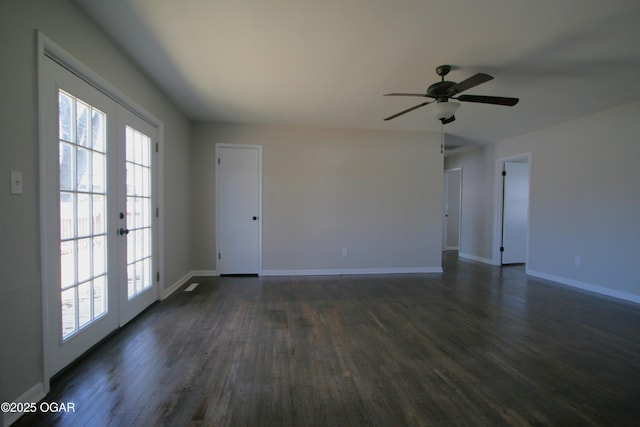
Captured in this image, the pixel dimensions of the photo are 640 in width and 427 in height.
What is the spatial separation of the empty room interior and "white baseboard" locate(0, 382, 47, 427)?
1.1 inches

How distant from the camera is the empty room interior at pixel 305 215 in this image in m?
1.51

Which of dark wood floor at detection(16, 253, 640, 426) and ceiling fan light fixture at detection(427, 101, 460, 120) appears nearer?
dark wood floor at detection(16, 253, 640, 426)

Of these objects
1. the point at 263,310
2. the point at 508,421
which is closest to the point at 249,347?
the point at 263,310

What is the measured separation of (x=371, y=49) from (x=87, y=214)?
260cm

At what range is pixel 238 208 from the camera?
4.36 meters

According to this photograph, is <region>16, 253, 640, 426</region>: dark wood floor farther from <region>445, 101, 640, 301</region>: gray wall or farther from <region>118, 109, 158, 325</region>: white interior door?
<region>445, 101, 640, 301</region>: gray wall

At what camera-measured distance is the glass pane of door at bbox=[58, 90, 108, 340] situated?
1.74 meters

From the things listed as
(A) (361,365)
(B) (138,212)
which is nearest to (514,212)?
(A) (361,365)

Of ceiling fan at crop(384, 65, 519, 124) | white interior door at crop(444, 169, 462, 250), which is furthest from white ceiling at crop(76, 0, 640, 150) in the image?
white interior door at crop(444, 169, 462, 250)

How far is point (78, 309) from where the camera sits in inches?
74.2

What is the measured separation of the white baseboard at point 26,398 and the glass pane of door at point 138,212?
3.56 ft

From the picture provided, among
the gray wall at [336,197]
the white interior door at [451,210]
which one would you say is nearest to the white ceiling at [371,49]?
the gray wall at [336,197]

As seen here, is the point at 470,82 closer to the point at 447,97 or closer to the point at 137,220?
the point at 447,97

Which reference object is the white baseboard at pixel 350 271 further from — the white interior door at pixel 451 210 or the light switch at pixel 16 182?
the light switch at pixel 16 182
